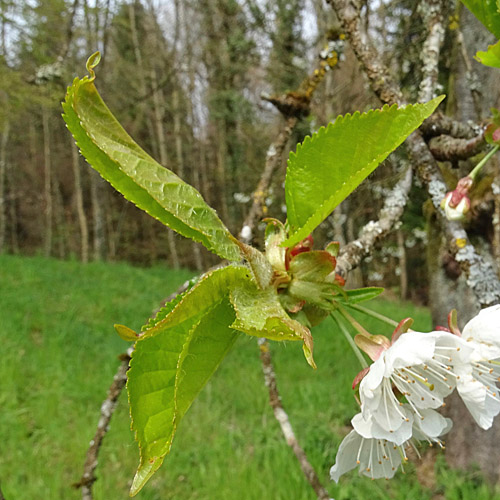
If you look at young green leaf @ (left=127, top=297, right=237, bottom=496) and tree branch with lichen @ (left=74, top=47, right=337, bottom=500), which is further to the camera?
tree branch with lichen @ (left=74, top=47, right=337, bottom=500)

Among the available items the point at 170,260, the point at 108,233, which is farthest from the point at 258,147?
the point at 108,233

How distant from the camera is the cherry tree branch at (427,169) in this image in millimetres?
528

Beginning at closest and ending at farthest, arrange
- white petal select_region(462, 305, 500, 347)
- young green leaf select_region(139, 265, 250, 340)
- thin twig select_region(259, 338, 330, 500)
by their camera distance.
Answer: young green leaf select_region(139, 265, 250, 340), white petal select_region(462, 305, 500, 347), thin twig select_region(259, 338, 330, 500)

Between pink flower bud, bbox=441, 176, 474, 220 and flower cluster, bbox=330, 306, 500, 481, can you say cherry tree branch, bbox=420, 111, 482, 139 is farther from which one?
flower cluster, bbox=330, 306, 500, 481

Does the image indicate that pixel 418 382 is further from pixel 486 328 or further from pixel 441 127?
pixel 441 127

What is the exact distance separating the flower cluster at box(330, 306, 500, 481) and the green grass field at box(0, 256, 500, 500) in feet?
2.04

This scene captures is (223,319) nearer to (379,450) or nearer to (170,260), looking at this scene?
(379,450)

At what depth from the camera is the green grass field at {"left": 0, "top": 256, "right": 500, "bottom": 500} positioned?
1.91 meters

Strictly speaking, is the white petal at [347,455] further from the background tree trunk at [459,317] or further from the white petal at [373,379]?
the background tree trunk at [459,317]

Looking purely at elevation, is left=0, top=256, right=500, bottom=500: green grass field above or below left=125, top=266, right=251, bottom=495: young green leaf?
below

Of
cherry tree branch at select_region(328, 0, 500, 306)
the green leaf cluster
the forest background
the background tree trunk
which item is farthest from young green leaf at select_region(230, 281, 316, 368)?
the forest background

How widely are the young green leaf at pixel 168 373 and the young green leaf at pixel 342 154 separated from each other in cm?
9

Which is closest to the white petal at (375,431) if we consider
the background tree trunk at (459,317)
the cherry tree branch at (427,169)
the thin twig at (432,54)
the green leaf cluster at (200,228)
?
the green leaf cluster at (200,228)

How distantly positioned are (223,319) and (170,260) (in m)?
9.77
